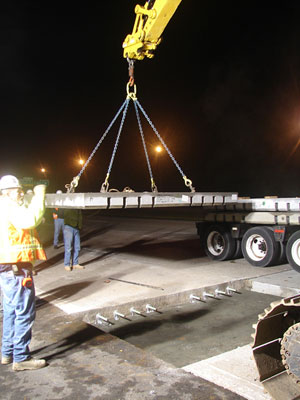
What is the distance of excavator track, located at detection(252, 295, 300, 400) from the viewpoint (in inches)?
125

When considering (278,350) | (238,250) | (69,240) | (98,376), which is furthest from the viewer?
(238,250)

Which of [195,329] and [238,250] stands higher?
[238,250]

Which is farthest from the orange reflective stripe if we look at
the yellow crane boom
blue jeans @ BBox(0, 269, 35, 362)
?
the yellow crane boom

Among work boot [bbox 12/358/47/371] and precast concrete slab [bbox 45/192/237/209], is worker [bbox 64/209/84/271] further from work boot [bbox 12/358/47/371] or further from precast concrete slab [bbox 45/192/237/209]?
work boot [bbox 12/358/47/371]

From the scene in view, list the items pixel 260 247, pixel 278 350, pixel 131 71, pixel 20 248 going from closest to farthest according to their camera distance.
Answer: pixel 278 350 < pixel 20 248 < pixel 131 71 < pixel 260 247

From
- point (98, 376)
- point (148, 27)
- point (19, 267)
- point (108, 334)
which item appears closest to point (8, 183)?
point (19, 267)

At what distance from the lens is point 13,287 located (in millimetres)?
4090

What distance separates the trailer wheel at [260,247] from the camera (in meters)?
9.43

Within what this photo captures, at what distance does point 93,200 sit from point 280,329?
398 centimetres

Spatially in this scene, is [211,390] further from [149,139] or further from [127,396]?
[149,139]

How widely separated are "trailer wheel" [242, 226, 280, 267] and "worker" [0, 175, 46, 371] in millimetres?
6632

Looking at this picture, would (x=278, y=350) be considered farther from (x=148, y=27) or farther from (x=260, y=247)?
(x=260, y=247)

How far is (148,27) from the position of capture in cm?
776

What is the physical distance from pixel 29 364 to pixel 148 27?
644 centimetres
